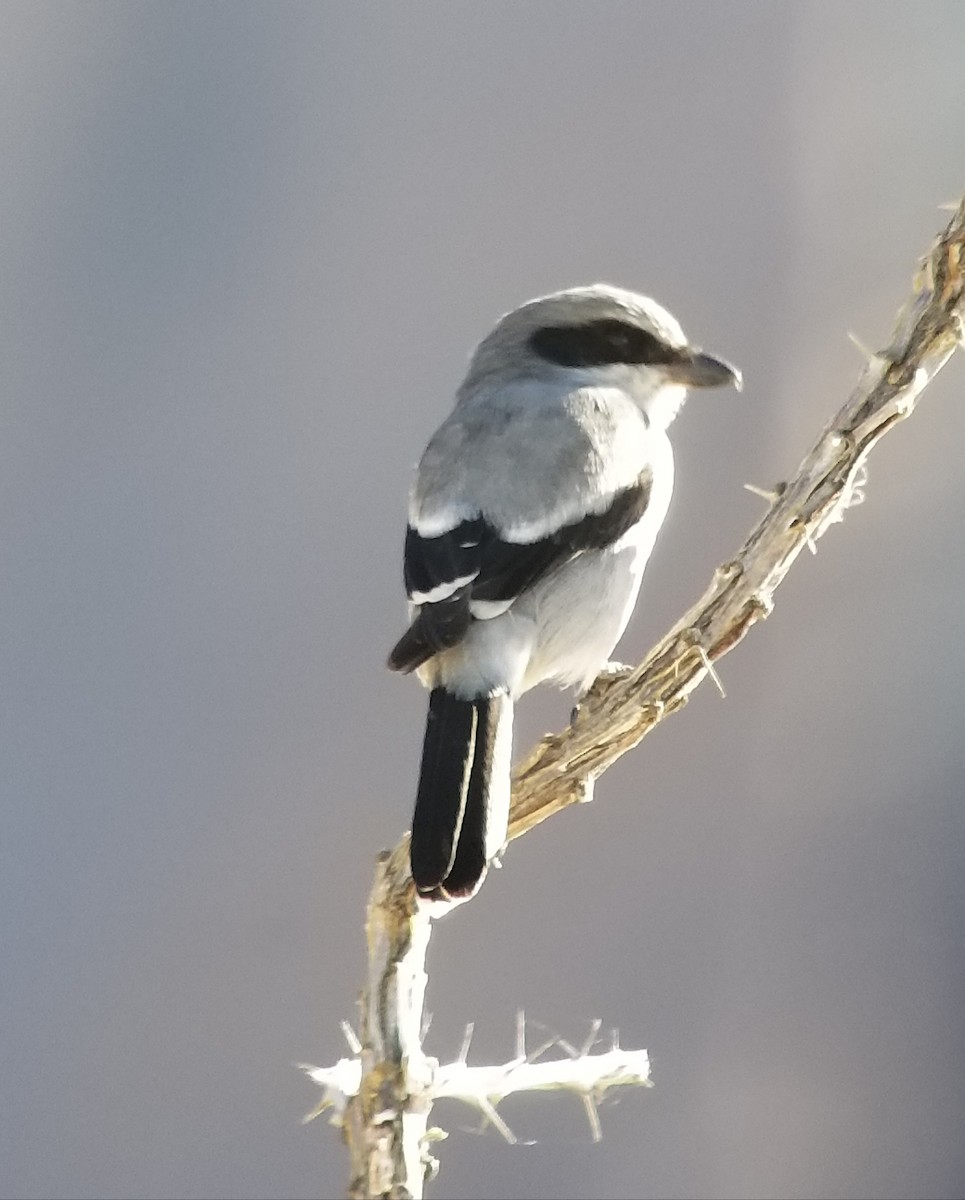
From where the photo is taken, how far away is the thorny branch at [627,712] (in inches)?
35.2

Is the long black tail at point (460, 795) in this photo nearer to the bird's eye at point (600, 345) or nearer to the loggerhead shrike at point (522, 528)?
the loggerhead shrike at point (522, 528)

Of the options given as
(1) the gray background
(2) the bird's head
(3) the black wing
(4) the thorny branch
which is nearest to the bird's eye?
(2) the bird's head

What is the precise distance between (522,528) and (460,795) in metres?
0.27

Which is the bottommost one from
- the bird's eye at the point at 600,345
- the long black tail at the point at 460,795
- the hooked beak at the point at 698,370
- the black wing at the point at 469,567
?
the long black tail at the point at 460,795

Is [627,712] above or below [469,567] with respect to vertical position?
below

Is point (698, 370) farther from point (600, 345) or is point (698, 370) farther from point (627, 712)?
point (627, 712)

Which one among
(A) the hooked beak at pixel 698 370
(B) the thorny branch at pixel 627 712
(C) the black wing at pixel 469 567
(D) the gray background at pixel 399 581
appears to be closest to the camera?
(B) the thorny branch at pixel 627 712

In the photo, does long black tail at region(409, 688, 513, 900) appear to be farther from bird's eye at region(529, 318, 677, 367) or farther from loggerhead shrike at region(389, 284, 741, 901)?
bird's eye at region(529, 318, 677, 367)

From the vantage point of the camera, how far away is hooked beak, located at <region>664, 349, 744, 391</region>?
4.10ft

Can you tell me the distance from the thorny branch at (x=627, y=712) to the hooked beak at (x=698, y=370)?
30 centimetres

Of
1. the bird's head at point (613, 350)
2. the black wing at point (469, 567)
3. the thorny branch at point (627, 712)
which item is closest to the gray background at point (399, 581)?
the bird's head at point (613, 350)

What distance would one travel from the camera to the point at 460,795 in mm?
939

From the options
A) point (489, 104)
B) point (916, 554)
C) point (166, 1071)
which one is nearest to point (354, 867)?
point (166, 1071)

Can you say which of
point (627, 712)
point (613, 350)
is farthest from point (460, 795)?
point (613, 350)
